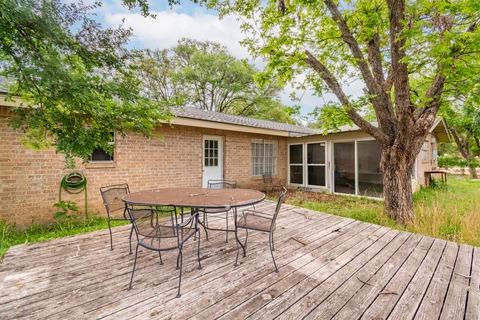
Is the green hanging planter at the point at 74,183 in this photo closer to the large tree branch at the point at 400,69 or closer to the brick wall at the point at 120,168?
the brick wall at the point at 120,168

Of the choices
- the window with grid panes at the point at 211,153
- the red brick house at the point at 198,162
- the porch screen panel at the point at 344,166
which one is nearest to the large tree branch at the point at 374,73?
the red brick house at the point at 198,162

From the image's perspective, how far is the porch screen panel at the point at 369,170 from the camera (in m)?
7.89

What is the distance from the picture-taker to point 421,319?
1.97m

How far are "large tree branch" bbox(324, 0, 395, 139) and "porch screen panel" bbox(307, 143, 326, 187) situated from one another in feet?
13.4

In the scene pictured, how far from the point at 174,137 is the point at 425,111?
6.31m

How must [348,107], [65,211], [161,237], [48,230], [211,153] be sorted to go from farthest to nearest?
[211,153]
[348,107]
[65,211]
[48,230]
[161,237]

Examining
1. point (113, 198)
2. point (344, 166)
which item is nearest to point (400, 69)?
point (344, 166)

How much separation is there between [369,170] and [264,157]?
3978 mm

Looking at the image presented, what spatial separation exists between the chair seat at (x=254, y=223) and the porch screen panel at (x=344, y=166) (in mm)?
6426

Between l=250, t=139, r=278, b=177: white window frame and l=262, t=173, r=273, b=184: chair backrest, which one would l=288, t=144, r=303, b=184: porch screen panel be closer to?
l=250, t=139, r=278, b=177: white window frame

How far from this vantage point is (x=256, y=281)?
8.25 ft

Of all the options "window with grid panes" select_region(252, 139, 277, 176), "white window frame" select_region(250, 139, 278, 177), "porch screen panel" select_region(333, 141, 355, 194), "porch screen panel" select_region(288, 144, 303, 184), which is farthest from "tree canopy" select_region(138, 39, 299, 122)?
"porch screen panel" select_region(333, 141, 355, 194)

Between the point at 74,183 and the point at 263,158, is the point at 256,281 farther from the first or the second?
the point at 263,158

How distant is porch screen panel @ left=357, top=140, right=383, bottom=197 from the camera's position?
7895mm
